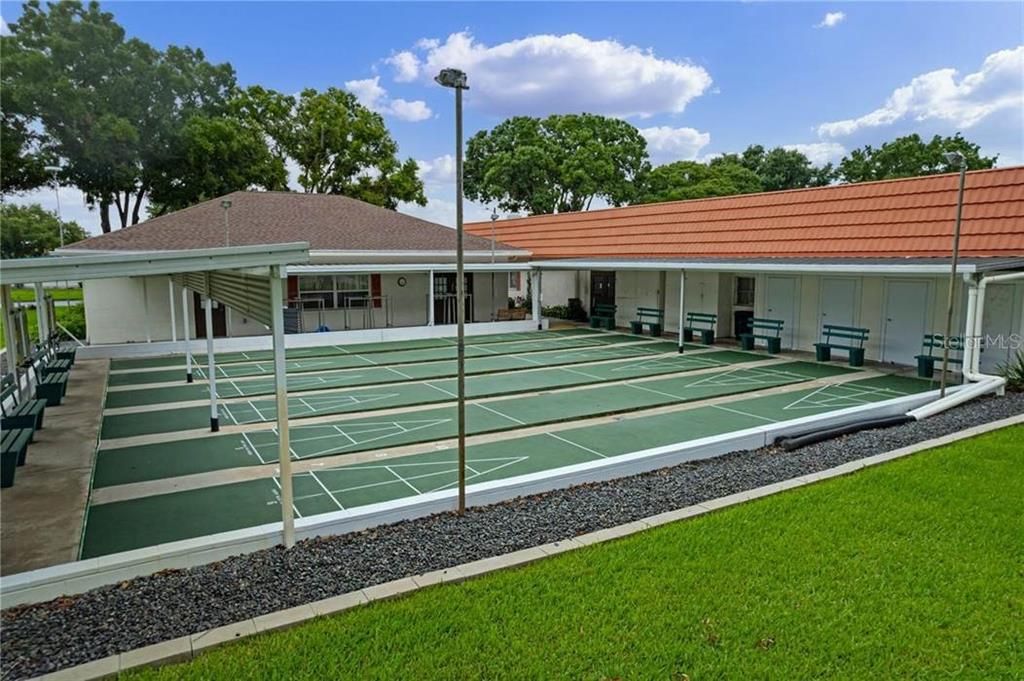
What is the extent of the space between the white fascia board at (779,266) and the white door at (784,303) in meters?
2.23

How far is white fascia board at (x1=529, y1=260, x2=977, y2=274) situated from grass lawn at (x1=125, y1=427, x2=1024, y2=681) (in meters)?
8.08

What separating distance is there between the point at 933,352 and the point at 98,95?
32.7 meters

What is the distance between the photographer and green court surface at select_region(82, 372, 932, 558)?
6.36 meters

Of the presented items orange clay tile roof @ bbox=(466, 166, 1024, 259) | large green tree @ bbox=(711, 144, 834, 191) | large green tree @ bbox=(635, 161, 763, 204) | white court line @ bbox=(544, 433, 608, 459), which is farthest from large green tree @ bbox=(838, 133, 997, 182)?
white court line @ bbox=(544, 433, 608, 459)

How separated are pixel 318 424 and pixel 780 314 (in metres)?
13.3

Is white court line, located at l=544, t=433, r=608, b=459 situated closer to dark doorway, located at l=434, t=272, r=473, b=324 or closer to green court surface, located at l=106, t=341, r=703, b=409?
green court surface, located at l=106, t=341, r=703, b=409

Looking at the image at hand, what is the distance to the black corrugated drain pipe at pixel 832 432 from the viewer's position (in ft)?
27.4

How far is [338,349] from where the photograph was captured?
18594 millimetres

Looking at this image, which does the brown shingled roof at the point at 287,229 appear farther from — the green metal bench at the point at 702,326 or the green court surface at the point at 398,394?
the green court surface at the point at 398,394

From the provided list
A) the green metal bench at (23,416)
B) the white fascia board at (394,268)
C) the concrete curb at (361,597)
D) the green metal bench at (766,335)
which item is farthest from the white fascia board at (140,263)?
the green metal bench at (766,335)

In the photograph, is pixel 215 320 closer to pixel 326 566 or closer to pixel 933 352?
pixel 326 566

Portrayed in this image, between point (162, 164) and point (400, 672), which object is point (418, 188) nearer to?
point (162, 164)

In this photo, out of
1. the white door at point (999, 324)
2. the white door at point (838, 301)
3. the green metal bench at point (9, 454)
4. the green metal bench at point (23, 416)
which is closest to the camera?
the green metal bench at point (9, 454)

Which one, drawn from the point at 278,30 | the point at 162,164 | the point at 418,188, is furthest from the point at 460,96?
the point at 418,188
